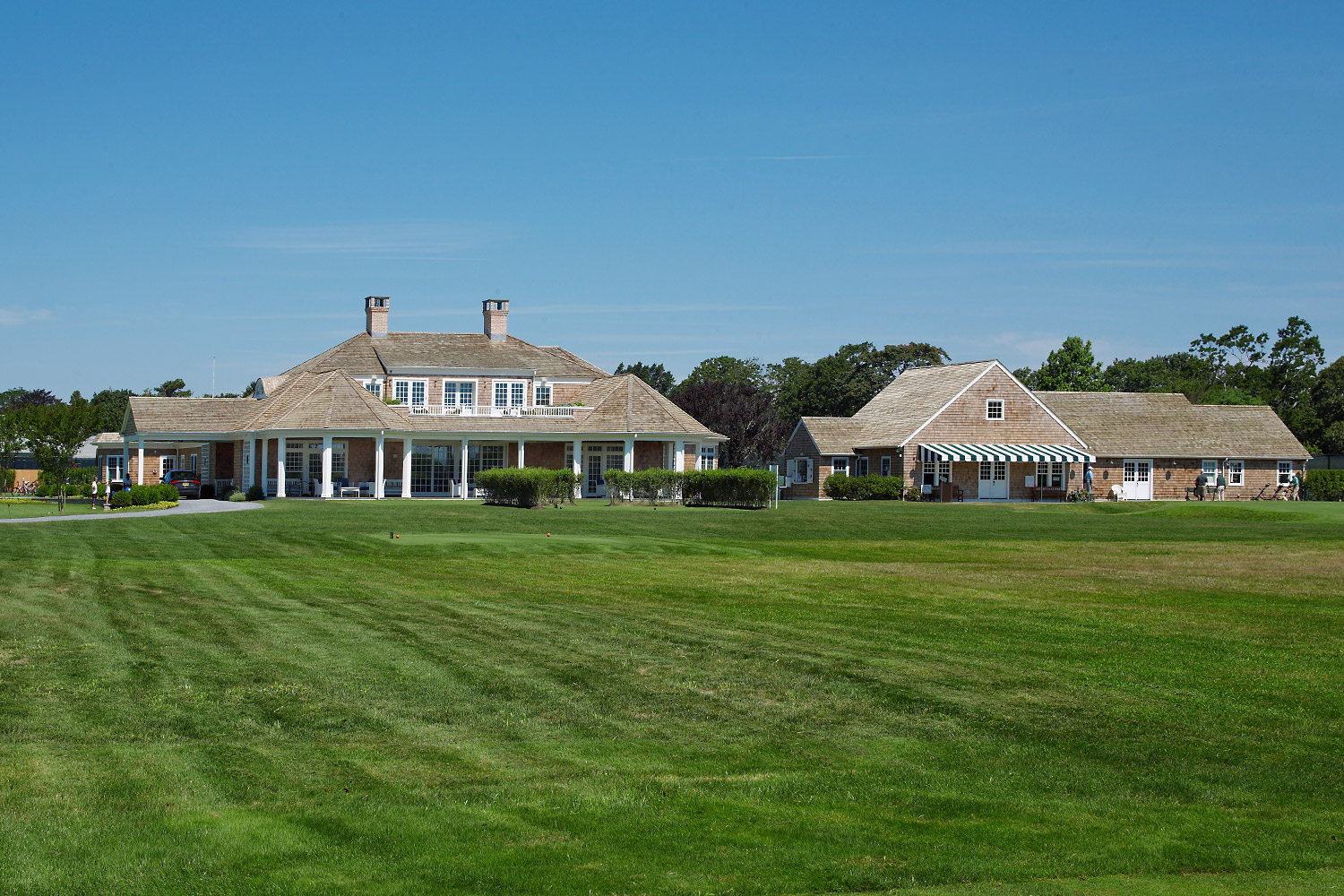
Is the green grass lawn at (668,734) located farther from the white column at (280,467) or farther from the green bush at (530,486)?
the white column at (280,467)

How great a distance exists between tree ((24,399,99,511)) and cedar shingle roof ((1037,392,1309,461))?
43.5 m

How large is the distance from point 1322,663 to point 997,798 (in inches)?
220

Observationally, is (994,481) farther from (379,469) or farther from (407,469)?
(379,469)

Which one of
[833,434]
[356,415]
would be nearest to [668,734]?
[356,415]

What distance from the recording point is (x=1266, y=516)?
1506 inches

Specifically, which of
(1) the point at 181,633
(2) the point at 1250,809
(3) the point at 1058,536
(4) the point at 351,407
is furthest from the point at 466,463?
(2) the point at 1250,809

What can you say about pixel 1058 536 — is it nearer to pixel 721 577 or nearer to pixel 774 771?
pixel 721 577

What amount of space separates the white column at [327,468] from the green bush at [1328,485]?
1741 inches

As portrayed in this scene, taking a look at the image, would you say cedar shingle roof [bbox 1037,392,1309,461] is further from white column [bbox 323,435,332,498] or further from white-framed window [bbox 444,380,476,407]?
white column [bbox 323,435,332,498]

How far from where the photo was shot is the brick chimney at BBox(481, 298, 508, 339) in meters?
55.9

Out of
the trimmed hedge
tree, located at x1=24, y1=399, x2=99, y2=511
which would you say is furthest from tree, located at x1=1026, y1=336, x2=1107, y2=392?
tree, located at x1=24, y1=399, x2=99, y2=511

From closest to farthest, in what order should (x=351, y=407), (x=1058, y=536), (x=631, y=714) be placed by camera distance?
1. (x=631, y=714)
2. (x=1058, y=536)
3. (x=351, y=407)

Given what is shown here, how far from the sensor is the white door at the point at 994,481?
5534cm

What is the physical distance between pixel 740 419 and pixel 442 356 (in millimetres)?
21828
